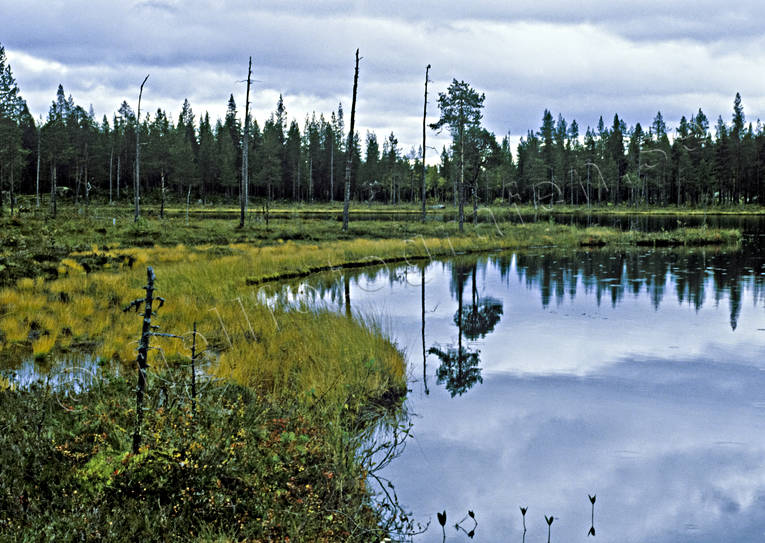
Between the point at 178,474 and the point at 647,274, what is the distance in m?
23.6

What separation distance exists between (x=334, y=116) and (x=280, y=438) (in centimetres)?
12093

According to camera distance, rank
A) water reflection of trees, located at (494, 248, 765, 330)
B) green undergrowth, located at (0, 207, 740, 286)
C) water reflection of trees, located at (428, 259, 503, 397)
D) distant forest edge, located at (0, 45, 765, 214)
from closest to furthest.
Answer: water reflection of trees, located at (428, 259, 503, 397)
water reflection of trees, located at (494, 248, 765, 330)
green undergrowth, located at (0, 207, 740, 286)
distant forest edge, located at (0, 45, 765, 214)

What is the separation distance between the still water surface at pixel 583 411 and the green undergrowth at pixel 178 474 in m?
1.02

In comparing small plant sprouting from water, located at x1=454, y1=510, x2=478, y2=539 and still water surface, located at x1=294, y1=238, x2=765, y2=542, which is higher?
still water surface, located at x1=294, y1=238, x2=765, y2=542

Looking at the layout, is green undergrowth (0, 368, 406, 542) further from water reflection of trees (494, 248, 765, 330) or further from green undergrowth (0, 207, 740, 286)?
water reflection of trees (494, 248, 765, 330)

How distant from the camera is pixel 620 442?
8.12 metres

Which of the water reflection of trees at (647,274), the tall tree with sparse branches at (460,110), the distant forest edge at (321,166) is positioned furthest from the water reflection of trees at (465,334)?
the distant forest edge at (321,166)

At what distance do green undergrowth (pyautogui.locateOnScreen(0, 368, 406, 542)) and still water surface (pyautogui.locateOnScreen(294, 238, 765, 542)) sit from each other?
1.02 meters

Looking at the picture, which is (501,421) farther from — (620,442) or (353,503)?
(353,503)

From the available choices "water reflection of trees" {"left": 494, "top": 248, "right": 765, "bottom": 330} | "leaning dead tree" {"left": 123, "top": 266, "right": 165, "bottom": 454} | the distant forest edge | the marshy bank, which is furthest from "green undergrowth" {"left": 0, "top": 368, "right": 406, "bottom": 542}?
the distant forest edge

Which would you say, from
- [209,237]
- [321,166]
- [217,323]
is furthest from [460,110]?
[321,166]

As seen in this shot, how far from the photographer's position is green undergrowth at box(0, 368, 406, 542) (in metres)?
4.81

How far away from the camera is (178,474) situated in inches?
214

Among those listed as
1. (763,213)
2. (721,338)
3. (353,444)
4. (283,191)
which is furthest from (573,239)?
(283,191)
